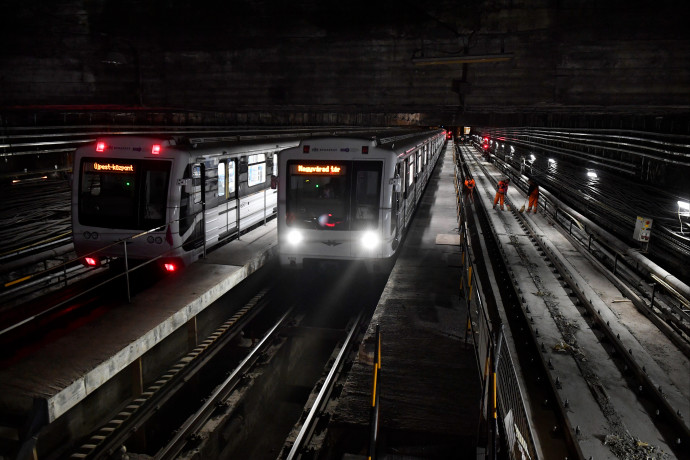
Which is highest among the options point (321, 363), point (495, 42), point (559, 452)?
point (495, 42)

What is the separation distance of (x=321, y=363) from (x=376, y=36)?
12.9 metres

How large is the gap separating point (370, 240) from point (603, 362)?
474 cm

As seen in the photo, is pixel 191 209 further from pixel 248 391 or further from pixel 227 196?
pixel 248 391

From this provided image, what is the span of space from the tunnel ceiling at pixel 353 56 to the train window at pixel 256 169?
600 centimetres

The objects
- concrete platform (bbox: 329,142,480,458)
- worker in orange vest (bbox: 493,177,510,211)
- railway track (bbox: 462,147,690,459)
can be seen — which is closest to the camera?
concrete platform (bbox: 329,142,480,458)

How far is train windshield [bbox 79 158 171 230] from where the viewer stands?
9.02 metres

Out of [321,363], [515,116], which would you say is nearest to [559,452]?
[321,363]

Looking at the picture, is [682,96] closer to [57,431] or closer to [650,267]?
[650,267]

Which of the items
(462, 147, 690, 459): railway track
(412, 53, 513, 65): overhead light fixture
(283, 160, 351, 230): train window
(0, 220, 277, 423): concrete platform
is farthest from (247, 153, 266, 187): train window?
(462, 147, 690, 459): railway track

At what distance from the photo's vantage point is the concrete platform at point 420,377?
17.1 feet

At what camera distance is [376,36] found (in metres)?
17.5

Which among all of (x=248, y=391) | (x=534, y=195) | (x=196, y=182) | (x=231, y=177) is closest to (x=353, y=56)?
(x=231, y=177)

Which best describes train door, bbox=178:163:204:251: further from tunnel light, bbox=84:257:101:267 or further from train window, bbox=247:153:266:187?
train window, bbox=247:153:266:187

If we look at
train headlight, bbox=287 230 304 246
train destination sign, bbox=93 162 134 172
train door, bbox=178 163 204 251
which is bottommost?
train headlight, bbox=287 230 304 246
